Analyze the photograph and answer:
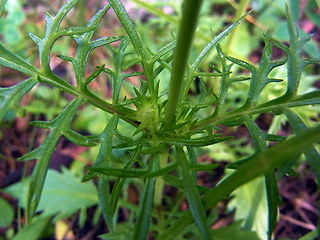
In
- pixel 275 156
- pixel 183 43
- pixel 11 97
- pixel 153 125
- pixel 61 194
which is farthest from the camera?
pixel 61 194

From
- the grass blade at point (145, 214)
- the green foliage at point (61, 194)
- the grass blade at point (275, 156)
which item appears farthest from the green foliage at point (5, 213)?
the grass blade at point (275, 156)

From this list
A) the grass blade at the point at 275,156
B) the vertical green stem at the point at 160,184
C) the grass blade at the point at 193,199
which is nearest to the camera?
the grass blade at the point at 275,156

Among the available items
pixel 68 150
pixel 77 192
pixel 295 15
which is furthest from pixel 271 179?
pixel 68 150

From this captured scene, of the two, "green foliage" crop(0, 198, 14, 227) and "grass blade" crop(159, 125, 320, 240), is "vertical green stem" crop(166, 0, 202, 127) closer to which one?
"grass blade" crop(159, 125, 320, 240)

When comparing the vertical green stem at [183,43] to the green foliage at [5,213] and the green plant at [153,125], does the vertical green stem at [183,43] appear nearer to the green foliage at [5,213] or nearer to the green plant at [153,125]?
the green plant at [153,125]

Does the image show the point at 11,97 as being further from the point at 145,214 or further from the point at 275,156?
the point at 275,156

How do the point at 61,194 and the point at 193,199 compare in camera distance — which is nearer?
the point at 193,199

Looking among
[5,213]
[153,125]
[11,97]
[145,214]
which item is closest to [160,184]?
[153,125]

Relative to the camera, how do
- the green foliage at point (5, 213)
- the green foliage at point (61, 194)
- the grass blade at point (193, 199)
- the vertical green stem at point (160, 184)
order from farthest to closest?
1. the green foliage at point (5, 213)
2. the green foliage at point (61, 194)
3. the vertical green stem at point (160, 184)
4. the grass blade at point (193, 199)

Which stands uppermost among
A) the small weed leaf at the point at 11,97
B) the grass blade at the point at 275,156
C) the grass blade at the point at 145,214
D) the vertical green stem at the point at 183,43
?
the vertical green stem at the point at 183,43

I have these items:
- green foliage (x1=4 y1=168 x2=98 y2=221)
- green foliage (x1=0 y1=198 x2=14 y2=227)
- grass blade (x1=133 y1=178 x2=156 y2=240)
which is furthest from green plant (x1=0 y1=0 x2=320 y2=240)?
green foliage (x1=0 y1=198 x2=14 y2=227)
